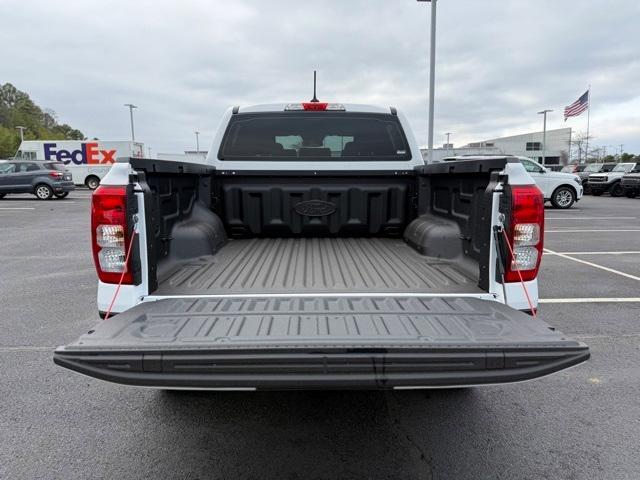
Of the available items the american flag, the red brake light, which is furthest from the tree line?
the red brake light

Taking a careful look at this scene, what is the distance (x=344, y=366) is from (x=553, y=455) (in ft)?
5.20

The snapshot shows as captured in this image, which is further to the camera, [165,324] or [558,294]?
[558,294]

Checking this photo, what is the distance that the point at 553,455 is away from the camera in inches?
101

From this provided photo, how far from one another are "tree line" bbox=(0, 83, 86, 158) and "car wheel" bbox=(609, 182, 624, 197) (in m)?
80.1

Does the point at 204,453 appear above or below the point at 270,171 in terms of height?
below

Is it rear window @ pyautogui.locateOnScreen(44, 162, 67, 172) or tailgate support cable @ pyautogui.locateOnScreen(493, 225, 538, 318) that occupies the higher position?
rear window @ pyautogui.locateOnScreen(44, 162, 67, 172)

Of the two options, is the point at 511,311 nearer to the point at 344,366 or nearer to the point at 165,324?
the point at 344,366

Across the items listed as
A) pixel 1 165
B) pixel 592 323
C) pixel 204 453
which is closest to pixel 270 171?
pixel 204 453

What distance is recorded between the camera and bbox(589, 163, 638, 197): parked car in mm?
25562

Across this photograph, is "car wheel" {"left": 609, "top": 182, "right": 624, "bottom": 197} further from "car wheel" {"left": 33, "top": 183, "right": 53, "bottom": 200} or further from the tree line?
the tree line

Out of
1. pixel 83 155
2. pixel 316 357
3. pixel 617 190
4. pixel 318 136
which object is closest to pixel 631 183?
pixel 617 190

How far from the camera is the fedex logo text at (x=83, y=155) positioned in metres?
30.0

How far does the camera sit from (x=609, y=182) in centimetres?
2564

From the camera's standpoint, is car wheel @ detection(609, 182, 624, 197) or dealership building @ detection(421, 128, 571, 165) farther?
dealership building @ detection(421, 128, 571, 165)
